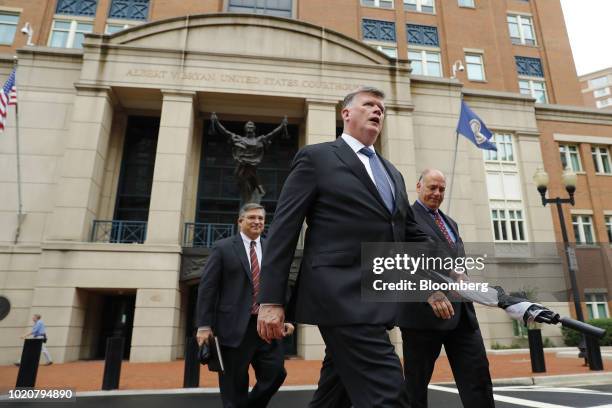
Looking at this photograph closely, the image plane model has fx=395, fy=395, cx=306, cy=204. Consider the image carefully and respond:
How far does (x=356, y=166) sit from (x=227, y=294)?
100 inches

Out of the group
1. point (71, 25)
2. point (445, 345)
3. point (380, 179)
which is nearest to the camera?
point (380, 179)

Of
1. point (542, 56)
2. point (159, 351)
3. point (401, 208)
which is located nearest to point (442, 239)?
point (401, 208)

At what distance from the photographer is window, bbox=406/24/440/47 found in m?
24.8

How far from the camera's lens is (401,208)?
8.50ft

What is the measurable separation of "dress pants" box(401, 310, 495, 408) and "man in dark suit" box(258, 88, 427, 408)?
1.09 meters

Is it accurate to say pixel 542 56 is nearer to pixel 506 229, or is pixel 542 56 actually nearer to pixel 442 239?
pixel 506 229

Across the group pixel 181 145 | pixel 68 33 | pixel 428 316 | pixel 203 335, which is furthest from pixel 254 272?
pixel 68 33

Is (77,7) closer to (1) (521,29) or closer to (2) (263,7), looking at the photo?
(2) (263,7)

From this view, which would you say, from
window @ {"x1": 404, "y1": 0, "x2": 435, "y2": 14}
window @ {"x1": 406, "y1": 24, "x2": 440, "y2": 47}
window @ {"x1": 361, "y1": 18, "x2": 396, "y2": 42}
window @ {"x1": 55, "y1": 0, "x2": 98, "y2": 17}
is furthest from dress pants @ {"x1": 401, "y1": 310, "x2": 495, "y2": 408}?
window @ {"x1": 404, "y1": 0, "x2": 435, "y2": 14}

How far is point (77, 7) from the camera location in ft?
73.0

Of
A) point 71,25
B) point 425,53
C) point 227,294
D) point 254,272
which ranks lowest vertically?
point 227,294

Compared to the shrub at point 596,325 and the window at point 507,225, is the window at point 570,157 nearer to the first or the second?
the window at point 507,225

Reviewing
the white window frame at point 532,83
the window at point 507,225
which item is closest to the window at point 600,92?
the white window frame at point 532,83

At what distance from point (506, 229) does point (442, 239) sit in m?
18.9
